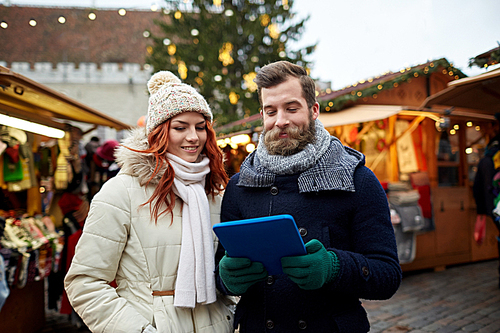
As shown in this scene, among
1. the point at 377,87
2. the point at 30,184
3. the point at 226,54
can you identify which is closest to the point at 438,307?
the point at 377,87

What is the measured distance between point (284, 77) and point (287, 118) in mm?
184

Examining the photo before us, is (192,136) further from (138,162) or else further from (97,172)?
(97,172)

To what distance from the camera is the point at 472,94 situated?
4.84 meters

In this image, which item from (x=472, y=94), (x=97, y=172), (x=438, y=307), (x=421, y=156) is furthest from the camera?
(x=421, y=156)

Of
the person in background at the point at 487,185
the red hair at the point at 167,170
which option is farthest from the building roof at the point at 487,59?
the red hair at the point at 167,170

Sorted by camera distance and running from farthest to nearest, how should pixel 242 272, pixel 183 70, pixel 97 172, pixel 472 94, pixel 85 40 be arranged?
pixel 85 40 → pixel 183 70 → pixel 97 172 → pixel 472 94 → pixel 242 272

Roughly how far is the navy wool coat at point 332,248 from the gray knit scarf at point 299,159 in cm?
4

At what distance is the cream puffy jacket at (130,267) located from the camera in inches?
68.3

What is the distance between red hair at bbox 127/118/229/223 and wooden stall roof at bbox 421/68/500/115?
3015 mm

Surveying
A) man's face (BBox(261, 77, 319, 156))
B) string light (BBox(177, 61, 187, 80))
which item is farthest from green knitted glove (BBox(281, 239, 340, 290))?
string light (BBox(177, 61, 187, 80))

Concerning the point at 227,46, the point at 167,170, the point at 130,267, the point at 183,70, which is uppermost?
the point at 227,46

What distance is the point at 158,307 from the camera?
1794 mm

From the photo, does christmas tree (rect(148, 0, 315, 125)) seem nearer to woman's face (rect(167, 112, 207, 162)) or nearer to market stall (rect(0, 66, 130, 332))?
market stall (rect(0, 66, 130, 332))

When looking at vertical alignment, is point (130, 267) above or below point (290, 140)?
below
